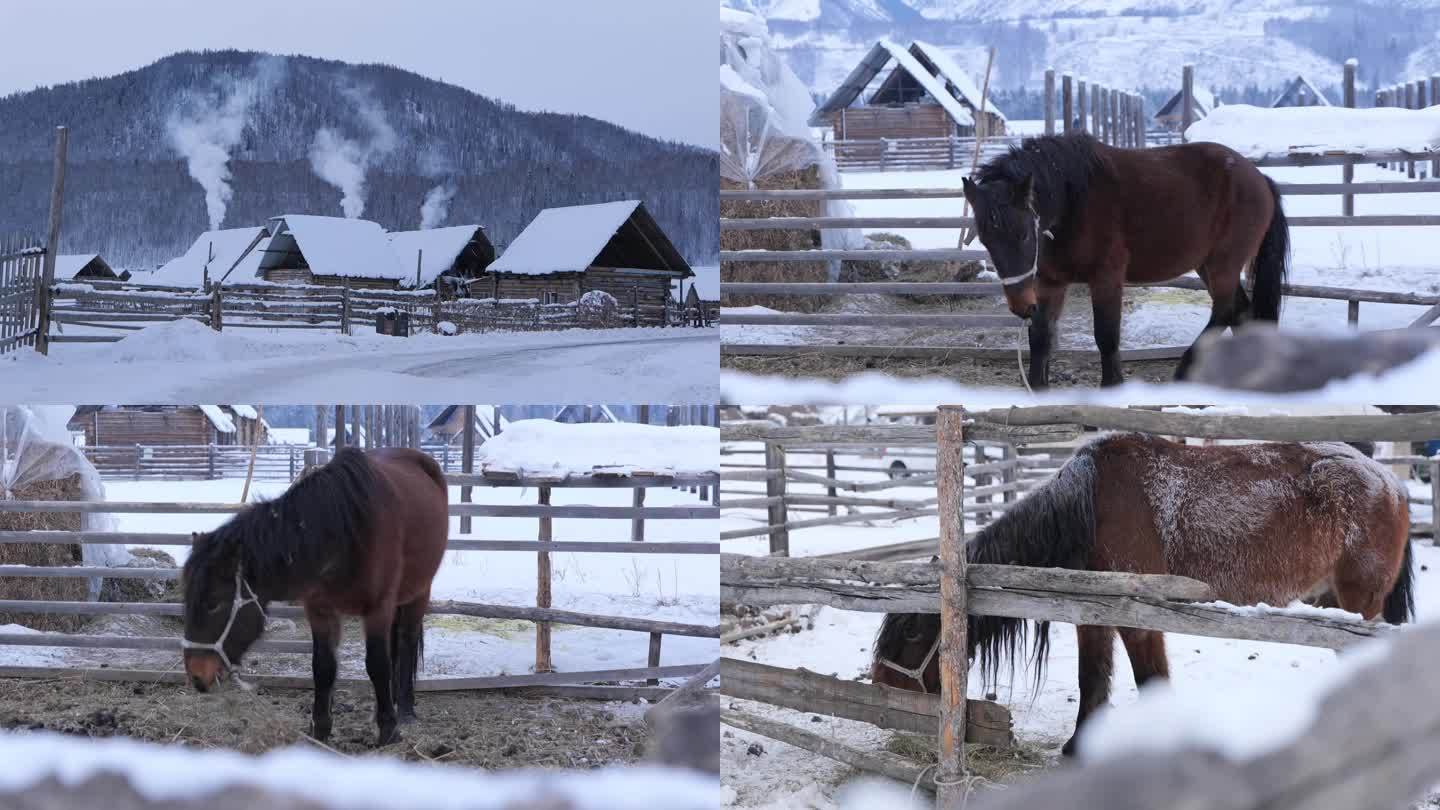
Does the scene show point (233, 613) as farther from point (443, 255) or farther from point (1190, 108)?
point (1190, 108)

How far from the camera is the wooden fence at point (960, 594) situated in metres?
2.42

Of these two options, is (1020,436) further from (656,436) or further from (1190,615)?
(656,436)

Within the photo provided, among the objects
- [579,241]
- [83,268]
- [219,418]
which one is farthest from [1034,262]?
[219,418]

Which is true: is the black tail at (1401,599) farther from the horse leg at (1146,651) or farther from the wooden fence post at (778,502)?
the wooden fence post at (778,502)

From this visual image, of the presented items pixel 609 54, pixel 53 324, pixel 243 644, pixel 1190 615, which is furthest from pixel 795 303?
pixel 53 324

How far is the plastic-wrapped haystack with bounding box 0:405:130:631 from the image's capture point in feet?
18.0

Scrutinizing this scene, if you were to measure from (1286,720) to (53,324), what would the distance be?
15.0 ft

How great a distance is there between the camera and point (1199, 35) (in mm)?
3074

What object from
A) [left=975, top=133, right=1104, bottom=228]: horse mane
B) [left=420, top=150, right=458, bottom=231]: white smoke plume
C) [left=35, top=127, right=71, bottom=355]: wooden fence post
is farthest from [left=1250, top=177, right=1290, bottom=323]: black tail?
[left=35, top=127, right=71, bottom=355]: wooden fence post

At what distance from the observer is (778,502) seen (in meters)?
5.98

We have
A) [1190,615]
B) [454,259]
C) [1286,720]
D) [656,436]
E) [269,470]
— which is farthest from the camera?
[269,470]

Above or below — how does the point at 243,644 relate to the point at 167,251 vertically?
below

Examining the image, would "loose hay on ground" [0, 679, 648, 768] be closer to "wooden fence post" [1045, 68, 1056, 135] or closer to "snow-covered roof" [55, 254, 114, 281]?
"snow-covered roof" [55, 254, 114, 281]

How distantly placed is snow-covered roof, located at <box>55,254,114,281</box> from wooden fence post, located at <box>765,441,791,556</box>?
11.2ft
